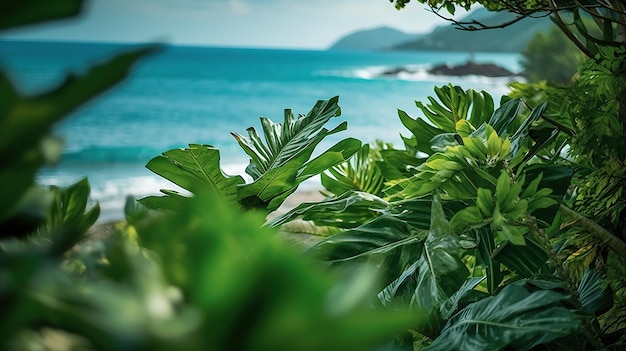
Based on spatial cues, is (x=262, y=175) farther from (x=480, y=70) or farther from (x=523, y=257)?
(x=480, y=70)

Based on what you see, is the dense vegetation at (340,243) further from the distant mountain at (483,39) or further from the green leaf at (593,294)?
the distant mountain at (483,39)

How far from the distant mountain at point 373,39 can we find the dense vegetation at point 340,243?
45158mm

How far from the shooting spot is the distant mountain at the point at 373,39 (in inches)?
1802

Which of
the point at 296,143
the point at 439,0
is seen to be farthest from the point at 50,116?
the point at 439,0

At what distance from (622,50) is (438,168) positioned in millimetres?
380

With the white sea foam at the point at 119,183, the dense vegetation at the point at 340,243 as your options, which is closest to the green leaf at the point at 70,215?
the dense vegetation at the point at 340,243

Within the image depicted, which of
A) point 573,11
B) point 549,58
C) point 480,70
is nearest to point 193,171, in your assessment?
point 573,11

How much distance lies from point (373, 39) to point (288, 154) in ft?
161

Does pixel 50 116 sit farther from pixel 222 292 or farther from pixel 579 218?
pixel 579 218

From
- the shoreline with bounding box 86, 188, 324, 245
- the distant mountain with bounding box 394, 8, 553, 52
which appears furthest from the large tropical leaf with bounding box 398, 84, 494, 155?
the distant mountain with bounding box 394, 8, 553, 52

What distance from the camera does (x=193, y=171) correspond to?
2.74 feet

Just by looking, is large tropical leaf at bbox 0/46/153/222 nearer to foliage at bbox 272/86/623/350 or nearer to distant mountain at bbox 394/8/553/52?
foliage at bbox 272/86/623/350

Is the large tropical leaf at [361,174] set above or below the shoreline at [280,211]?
above

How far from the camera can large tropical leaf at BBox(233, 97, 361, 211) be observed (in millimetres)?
794
